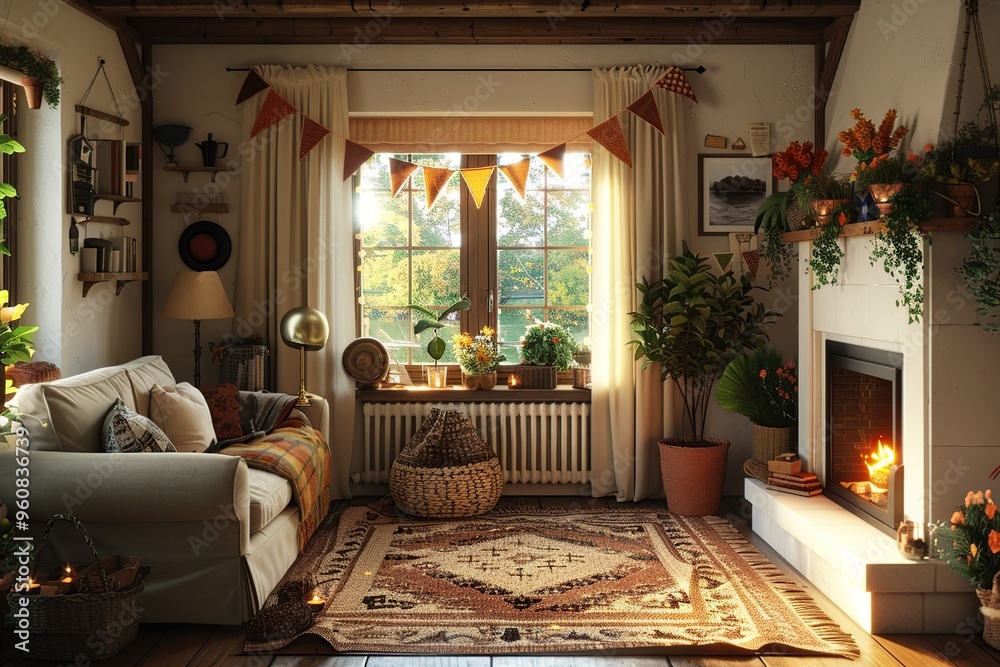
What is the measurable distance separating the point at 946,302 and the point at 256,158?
3612 millimetres

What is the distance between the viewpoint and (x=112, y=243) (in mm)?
4648

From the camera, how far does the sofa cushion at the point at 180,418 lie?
3.95 metres

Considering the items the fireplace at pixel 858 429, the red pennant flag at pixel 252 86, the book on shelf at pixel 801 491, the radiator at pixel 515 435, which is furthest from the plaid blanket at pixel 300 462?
the fireplace at pixel 858 429

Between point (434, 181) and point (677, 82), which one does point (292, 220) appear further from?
point (677, 82)

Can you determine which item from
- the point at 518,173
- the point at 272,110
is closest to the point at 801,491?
the point at 518,173

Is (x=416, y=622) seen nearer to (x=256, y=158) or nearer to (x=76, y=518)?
(x=76, y=518)

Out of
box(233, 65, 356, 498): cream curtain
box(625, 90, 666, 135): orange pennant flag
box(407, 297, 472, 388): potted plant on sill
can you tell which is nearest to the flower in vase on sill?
box(407, 297, 472, 388): potted plant on sill

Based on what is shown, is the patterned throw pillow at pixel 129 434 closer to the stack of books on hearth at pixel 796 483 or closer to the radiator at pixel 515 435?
the radiator at pixel 515 435

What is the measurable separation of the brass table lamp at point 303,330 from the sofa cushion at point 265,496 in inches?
42.8

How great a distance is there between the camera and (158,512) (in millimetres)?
3148

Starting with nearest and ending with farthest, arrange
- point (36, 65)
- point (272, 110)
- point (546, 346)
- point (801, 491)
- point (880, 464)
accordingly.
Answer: point (880, 464)
point (36, 65)
point (801, 491)
point (272, 110)
point (546, 346)

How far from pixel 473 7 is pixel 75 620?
3.32m

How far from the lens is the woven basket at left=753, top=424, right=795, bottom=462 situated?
4.62 meters

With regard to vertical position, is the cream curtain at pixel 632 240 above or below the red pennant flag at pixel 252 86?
below
